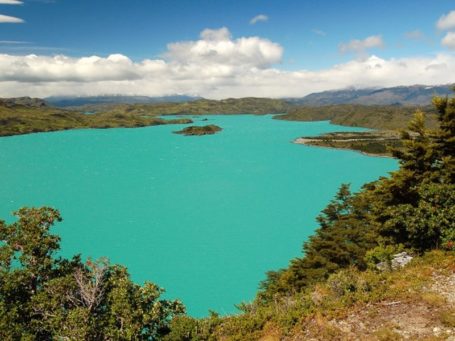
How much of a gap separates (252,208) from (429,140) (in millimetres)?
82198

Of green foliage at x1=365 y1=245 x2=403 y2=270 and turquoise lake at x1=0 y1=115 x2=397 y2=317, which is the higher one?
green foliage at x1=365 y1=245 x2=403 y2=270

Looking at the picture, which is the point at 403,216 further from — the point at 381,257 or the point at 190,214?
the point at 190,214

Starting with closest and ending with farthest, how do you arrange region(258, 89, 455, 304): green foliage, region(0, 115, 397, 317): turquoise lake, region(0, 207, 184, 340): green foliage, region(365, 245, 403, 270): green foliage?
1. region(0, 207, 184, 340): green foliage
2. region(365, 245, 403, 270): green foliage
3. region(258, 89, 455, 304): green foliage
4. region(0, 115, 397, 317): turquoise lake

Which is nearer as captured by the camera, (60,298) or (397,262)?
(60,298)

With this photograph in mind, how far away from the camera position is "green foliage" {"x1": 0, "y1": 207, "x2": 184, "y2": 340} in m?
20.5

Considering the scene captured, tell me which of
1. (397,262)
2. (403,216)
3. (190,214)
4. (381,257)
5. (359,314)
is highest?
(403,216)

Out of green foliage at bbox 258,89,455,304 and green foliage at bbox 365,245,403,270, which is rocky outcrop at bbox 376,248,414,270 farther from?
green foliage at bbox 258,89,455,304

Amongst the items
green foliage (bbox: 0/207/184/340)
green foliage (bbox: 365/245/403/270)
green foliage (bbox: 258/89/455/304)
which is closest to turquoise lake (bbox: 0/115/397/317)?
green foliage (bbox: 258/89/455/304)

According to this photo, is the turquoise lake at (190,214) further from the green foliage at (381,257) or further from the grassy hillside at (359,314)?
the grassy hillside at (359,314)

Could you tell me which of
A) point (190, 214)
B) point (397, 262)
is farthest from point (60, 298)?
point (190, 214)

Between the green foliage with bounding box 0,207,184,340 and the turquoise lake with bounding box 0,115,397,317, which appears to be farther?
the turquoise lake with bounding box 0,115,397,317

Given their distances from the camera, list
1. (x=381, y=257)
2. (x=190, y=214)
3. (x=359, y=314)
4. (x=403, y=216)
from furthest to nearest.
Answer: (x=190, y=214) < (x=403, y=216) < (x=381, y=257) < (x=359, y=314)

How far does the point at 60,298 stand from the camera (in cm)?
2233

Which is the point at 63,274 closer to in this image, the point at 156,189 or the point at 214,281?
the point at 214,281
